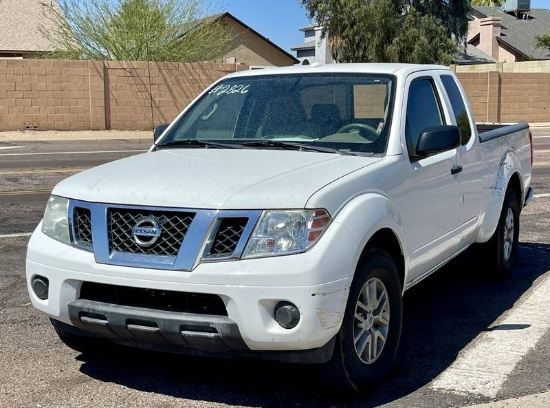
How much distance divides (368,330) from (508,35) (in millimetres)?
59417

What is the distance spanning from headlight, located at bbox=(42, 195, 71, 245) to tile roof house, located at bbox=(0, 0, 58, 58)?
110 ft

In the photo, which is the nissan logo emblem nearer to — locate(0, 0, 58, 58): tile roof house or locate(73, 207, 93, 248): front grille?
locate(73, 207, 93, 248): front grille

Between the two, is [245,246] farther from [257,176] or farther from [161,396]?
[161,396]

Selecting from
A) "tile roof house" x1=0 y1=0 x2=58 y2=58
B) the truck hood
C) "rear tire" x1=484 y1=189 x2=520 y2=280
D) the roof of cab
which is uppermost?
"tile roof house" x1=0 y1=0 x2=58 y2=58

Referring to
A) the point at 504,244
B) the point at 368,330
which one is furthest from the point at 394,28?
the point at 368,330

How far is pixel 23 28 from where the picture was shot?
38.2 meters

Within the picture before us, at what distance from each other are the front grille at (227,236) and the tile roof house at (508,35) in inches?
2205

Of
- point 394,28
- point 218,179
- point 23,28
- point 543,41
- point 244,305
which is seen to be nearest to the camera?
→ point 244,305

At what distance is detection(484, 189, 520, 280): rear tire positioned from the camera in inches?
263

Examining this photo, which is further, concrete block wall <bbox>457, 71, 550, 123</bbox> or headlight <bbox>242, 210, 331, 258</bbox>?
concrete block wall <bbox>457, 71, 550, 123</bbox>

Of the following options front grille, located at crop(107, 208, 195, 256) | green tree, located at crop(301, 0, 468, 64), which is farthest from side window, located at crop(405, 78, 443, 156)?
green tree, located at crop(301, 0, 468, 64)

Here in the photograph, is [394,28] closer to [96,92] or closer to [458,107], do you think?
[96,92]

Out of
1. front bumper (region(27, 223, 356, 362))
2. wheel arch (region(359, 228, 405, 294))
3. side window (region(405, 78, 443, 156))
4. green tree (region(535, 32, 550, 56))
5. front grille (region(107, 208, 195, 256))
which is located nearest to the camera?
front bumper (region(27, 223, 356, 362))

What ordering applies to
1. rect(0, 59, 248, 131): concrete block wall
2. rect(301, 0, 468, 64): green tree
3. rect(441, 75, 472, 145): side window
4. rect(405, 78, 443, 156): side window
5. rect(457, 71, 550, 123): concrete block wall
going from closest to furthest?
rect(405, 78, 443, 156): side window < rect(441, 75, 472, 145): side window < rect(0, 59, 248, 131): concrete block wall < rect(457, 71, 550, 123): concrete block wall < rect(301, 0, 468, 64): green tree
